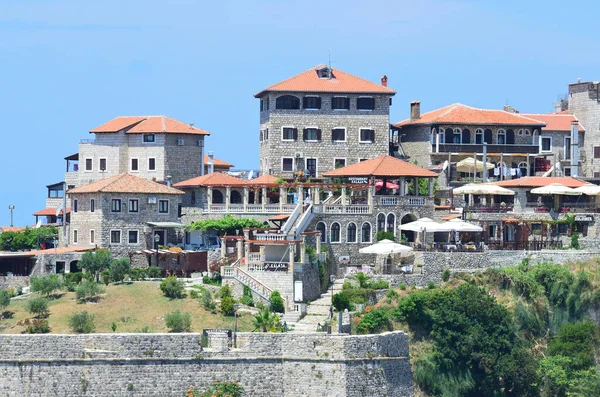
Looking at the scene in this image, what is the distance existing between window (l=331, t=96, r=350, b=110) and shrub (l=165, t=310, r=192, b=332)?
30551mm

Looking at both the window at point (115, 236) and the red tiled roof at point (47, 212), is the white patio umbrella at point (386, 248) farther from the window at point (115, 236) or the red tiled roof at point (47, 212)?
the red tiled roof at point (47, 212)

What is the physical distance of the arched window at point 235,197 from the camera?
9688 cm

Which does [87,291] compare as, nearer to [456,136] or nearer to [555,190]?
[555,190]

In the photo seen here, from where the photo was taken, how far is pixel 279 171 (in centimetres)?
10350

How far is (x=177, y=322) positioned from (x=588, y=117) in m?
47.7

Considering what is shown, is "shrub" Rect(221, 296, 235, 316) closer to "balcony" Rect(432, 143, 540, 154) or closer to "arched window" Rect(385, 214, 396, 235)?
"arched window" Rect(385, 214, 396, 235)

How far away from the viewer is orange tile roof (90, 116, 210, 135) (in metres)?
102

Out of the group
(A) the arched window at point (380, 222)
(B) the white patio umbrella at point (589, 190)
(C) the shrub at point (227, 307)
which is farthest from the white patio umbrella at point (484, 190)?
(C) the shrub at point (227, 307)

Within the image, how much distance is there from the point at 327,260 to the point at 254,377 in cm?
2094

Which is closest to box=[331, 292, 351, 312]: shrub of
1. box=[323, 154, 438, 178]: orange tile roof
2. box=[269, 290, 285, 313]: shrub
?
box=[269, 290, 285, 313]: shrub

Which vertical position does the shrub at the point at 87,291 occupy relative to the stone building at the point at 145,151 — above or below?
below

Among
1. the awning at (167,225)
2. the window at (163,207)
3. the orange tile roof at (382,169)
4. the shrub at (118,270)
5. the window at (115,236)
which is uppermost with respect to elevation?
the orange tile roof at (382,169)

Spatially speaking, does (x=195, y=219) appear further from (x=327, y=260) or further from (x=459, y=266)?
(x=459, y=266)

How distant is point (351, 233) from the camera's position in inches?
3583
